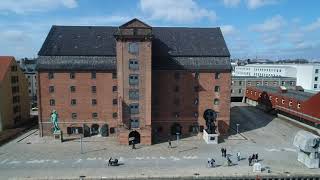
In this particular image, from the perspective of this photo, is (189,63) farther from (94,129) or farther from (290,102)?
(290,102)

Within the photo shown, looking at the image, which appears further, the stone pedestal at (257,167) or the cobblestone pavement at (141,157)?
the stone pedestal at (257,167)

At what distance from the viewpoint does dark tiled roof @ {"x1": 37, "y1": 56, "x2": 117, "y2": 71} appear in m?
62.3

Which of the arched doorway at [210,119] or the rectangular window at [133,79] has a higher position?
the rectangular window at [133,79]

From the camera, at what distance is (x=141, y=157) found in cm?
5128

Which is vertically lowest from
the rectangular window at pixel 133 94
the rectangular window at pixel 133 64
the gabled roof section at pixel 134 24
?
the rectangular window at pixel 133 94

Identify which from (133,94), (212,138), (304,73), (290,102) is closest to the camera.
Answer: (133,94)

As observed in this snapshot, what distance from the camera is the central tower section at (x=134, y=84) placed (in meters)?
57.6

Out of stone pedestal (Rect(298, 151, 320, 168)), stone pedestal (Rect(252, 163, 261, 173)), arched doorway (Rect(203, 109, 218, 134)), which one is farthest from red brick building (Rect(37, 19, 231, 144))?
stone pedestal (Rect(252, 163, 261, 173))

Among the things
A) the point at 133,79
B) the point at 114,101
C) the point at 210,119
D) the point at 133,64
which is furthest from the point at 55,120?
the point at 210,119

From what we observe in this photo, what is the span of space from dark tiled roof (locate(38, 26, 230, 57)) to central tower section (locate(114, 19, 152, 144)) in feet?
21.6

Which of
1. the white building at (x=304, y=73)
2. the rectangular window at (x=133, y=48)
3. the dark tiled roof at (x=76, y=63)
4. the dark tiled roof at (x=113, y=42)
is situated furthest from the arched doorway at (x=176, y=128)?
the white building at (x=304, y=73)

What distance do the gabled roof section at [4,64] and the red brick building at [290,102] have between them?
68579mm

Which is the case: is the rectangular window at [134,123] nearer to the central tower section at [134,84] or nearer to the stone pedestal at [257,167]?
the central tower section at [134,84]

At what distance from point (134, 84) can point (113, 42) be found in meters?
12.4
